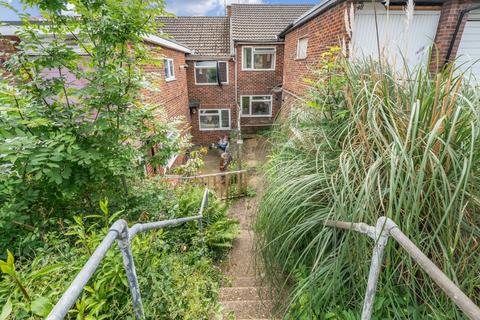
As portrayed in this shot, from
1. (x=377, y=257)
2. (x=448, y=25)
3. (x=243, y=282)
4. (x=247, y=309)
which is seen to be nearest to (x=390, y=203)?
(x=377, y=257)

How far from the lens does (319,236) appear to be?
1366 mm

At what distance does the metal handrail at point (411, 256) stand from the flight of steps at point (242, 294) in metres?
1.05

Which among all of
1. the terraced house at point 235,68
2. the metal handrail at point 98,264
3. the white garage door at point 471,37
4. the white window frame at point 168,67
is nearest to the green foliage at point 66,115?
the metal handrail at point 98,264

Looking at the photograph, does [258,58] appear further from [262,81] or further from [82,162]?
[82,162]

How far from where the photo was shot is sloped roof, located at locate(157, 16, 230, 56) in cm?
1097

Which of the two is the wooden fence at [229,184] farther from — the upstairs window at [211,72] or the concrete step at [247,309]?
the upstairs window at [211,72]

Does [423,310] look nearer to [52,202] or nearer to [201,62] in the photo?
[52,202]

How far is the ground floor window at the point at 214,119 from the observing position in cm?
1143

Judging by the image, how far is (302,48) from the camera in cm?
637

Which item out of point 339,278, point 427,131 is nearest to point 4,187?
point 339,278

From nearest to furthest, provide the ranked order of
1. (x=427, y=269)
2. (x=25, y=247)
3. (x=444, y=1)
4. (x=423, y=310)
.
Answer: (x=427, y=269) → (x=423, y=310) → (x=25, y=247) → (x=444, y=1)

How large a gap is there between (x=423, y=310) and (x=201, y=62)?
11146 mm

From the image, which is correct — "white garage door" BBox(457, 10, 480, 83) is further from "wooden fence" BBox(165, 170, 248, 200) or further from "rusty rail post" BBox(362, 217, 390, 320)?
"wooden fence" BBox(165, 170, 248, 200)

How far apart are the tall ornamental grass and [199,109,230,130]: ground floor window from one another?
9.94 meters
